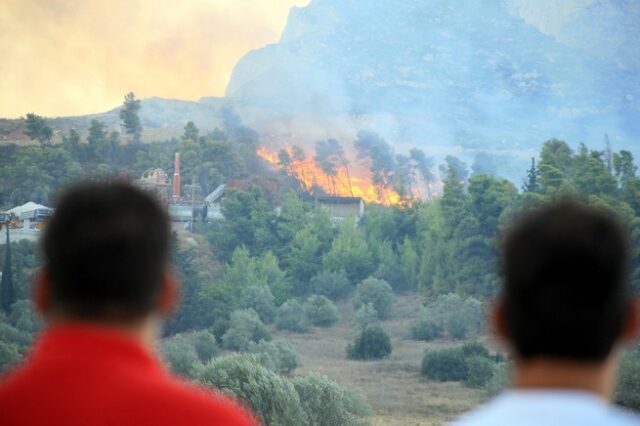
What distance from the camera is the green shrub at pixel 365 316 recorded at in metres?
47.1

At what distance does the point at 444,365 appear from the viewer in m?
38.1

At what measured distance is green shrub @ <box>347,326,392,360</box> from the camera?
41.5 meters

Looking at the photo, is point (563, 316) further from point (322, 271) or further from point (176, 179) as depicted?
point (176, 179)

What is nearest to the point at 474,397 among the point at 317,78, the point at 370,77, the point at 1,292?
the point at 1,292

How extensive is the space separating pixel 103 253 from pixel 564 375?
0.68 meters

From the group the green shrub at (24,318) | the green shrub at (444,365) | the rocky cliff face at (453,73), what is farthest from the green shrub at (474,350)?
the rocky cliff face at (453,73)

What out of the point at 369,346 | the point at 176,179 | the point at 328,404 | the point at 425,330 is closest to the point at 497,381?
the point at 328,404

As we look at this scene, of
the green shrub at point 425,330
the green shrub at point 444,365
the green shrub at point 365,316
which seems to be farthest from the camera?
the green shrub at point 365,316

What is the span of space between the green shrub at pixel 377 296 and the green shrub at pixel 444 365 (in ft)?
35.4

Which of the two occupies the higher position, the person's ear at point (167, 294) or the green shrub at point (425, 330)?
the person's ear at point (167, 294)

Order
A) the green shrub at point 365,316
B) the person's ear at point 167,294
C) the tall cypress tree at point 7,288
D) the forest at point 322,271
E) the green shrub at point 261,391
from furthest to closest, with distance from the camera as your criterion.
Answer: the green shrub at point 365,316, the tall cypress tree at point 7,288, the forest at point 322,271, the green shrub at point 261,391, the person's ear at point 167,294

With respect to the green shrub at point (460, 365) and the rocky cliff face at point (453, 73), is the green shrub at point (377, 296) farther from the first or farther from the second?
the rocky cliff face at point (453, 73)

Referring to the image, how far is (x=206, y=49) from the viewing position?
9175cm

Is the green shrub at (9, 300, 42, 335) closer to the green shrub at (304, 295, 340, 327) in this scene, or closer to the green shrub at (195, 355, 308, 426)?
the green shrub at (304, 295, 340, 327)
